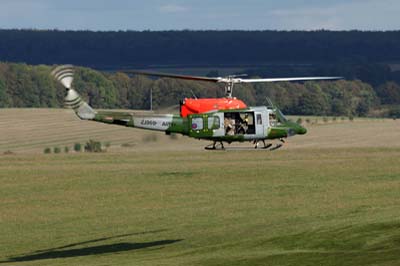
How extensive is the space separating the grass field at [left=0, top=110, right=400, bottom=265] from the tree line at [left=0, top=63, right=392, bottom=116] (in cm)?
394

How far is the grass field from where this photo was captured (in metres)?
51.2

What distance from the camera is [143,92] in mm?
133125

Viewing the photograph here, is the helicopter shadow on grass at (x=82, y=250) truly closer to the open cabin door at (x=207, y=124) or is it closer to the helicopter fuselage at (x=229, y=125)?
the helicopter fuselage at (x=229, y=125)

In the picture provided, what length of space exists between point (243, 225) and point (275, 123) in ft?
36.9

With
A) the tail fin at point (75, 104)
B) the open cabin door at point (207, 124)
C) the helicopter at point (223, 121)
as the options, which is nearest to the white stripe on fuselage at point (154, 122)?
the helicopter at point (223, 121)

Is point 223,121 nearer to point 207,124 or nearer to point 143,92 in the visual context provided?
point 207,124

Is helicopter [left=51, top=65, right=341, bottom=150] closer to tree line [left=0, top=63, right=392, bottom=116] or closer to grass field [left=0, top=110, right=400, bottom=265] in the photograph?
grass field [left=0, top=110, right=400, bottom=265]

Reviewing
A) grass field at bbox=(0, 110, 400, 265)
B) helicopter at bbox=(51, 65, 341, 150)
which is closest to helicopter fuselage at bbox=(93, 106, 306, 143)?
helicopter at bbox=(51, 65, 341, 150)

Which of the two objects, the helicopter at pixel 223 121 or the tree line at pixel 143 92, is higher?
the tree line at pixel 143 92

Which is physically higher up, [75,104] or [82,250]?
Result: [75,104]

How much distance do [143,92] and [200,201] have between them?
52.9 meters

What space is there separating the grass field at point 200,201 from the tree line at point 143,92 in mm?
3937

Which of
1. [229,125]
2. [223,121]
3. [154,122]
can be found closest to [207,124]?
[223,121]

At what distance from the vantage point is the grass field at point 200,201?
51250 millimetres
